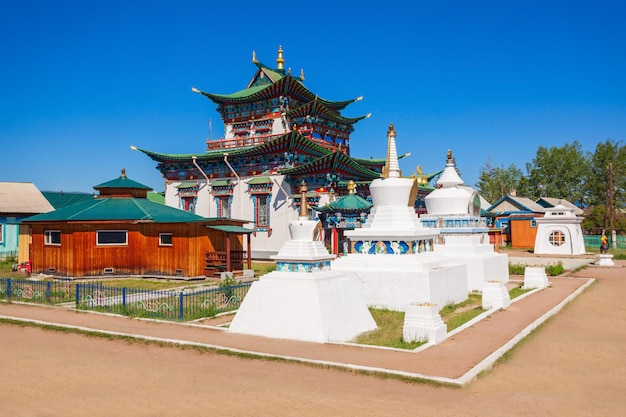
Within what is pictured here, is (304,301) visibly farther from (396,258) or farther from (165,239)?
(165,239)

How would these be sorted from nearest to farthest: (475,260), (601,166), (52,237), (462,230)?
(475,260) → (462,230) → (52,237) → (601,166)

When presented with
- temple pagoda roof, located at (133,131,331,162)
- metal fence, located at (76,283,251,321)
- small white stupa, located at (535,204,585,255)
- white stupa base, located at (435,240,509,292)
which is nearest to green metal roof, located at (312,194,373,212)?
temple pagoda roof, located at (133,131,331,162)

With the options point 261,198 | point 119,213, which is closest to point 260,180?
point 261,198

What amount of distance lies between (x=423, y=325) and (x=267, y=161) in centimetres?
2473

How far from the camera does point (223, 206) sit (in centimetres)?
3719

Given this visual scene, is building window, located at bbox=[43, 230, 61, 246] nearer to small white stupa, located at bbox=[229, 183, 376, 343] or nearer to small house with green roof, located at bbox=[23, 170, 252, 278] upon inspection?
small house with green roof, located at bbox=[23, 170, 252, 278]

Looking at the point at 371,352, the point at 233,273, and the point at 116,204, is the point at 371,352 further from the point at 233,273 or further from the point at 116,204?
the point at 116,204

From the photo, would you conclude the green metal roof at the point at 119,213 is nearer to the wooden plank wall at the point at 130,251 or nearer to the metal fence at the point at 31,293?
the wooden plank wall at the point at 130,251

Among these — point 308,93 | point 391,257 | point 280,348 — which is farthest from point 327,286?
point 308,93

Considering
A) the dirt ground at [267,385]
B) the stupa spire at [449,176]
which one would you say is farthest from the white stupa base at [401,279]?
the stupa spire at [449,176]

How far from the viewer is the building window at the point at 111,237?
24469 mm

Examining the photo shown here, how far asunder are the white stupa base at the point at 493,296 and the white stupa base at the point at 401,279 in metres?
1.24

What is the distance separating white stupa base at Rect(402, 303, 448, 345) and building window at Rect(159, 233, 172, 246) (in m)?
15.9

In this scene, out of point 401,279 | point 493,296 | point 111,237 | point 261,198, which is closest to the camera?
point 401,279
